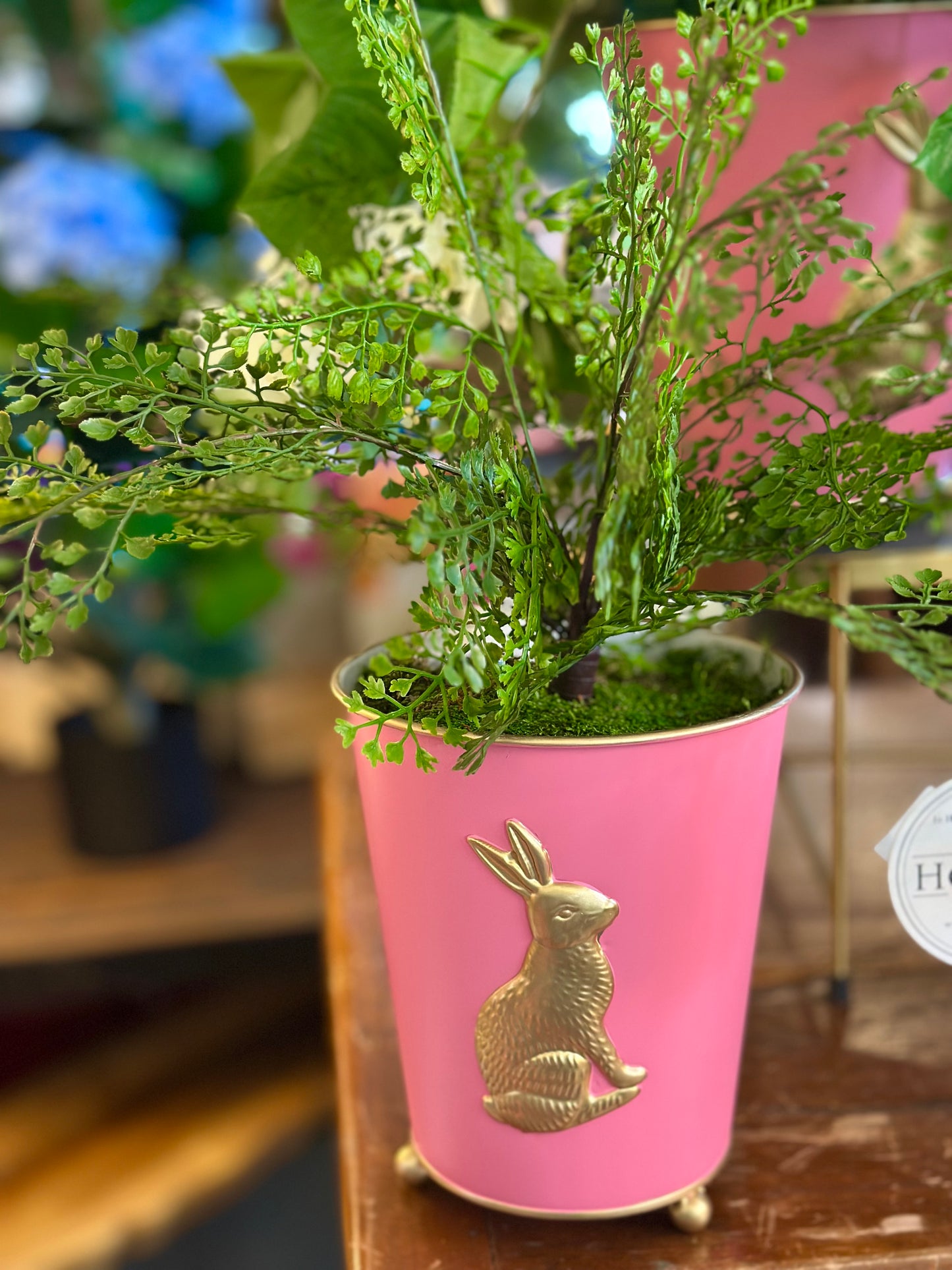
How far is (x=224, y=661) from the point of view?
1.14m

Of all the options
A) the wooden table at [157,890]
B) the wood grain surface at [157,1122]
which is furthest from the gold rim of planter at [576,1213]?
the wooden table at [157,890]

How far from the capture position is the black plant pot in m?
1.03

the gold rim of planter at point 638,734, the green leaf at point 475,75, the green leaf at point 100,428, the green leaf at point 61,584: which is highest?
the green leaf at point 475,75

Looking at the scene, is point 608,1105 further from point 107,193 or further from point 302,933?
point 107,193

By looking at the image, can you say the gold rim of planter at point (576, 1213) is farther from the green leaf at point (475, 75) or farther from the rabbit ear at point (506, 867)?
the green leaf at point (475, 75)

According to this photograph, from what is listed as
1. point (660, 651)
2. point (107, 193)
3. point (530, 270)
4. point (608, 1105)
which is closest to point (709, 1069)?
point (608, 1105)

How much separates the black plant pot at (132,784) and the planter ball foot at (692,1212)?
74 cm

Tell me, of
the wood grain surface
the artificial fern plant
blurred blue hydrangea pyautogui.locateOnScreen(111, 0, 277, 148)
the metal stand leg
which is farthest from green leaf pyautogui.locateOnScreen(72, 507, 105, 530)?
blurred blue hydrangea pyautogui.locateOnScreen(111, 0, 277, 148)

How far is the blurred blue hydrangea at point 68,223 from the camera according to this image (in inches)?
38.2

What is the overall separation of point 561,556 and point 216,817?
2.84 ft

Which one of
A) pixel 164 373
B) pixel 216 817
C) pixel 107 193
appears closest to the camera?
pixel 164 373

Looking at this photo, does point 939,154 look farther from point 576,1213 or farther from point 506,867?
point 576,1213

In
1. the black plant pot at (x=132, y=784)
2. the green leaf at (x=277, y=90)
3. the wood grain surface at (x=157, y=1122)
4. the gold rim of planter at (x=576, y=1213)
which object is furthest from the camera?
the black plant pot at (x=132, y=784)

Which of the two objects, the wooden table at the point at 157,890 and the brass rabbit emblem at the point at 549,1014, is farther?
the wooden table at the point at 157,890
